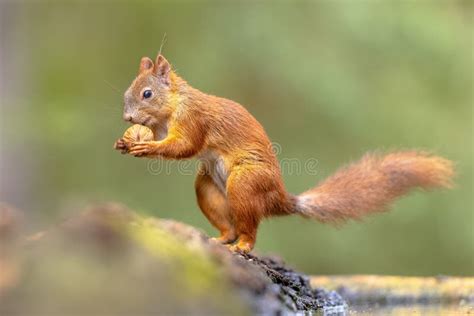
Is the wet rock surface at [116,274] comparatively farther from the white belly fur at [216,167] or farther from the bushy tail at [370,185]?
the bushy tail at [370,185]

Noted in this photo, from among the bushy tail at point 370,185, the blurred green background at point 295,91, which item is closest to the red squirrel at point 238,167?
the bushy tail at point 370,185

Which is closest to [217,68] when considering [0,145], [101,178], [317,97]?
[317,97]

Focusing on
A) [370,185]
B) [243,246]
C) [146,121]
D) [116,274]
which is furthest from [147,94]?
[116,274]

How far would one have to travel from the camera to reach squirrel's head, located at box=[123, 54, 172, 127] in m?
4.01

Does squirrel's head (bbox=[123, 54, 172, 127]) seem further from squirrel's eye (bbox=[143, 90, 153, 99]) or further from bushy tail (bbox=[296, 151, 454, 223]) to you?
bushy tail (bbox=[296, 151, 454, 223])

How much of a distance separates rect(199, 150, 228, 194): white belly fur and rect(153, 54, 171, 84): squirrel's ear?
47 cm

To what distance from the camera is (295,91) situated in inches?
324

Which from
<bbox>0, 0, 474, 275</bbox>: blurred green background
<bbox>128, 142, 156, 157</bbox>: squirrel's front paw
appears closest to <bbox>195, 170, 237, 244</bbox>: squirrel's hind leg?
<bbox>128, 142, 156, 157</bbox>: squirrel's front paw

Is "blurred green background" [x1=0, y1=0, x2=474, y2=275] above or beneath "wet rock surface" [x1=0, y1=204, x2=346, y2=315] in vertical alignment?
above

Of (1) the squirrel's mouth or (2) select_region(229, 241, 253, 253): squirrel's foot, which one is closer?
(2) select_region(229, 241, 253, 253): squirrel's foot

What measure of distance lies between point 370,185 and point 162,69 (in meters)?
1.19

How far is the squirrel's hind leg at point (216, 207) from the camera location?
3855 mm

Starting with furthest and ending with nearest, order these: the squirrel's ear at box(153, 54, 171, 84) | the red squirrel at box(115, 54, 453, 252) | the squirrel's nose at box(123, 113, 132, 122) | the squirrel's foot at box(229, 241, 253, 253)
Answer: the squirrel's ear at box(153, 54, 171, 84) < the squirrel's nose at box(123, 113, 132, 122) < the red squirrel at box(115, 54, 453, 252) < the squirrel's foot at box(229, 241, 253, 253)

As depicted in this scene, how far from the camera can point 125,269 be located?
1907 mm
